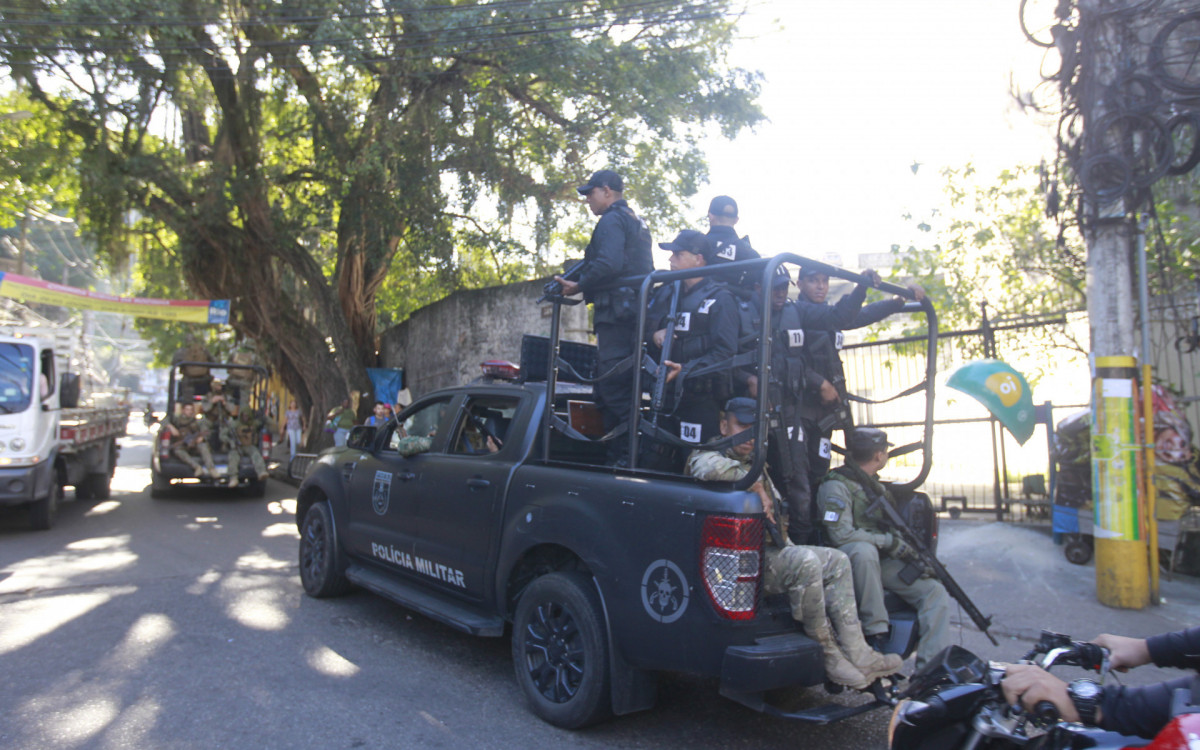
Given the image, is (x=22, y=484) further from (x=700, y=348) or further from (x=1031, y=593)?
(x=1031, y=593)

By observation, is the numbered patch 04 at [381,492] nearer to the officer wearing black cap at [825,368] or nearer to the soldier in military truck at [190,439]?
the officer wearing black cap at [825,368]

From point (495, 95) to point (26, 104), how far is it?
8111mm

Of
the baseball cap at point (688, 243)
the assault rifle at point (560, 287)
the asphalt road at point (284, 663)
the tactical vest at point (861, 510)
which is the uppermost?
the baseball cap at point (688, 243)

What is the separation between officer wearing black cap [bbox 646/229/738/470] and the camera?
407 cm

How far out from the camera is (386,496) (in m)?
5.48

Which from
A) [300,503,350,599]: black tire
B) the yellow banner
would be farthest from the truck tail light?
the yellow banner

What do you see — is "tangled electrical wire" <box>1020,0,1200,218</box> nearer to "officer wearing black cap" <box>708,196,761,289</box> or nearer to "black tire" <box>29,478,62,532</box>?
"officer wearing black cap" <box>708,196,761,289</box>

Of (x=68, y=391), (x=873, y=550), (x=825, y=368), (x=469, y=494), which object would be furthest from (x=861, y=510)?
(x=68, y=391)

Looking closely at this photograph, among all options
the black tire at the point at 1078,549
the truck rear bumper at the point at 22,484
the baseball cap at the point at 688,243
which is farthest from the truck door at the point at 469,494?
the truck rear bumper at the point at 22,484

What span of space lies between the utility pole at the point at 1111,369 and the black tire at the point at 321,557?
5823 millimetres

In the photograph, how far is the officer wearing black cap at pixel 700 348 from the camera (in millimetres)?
4074

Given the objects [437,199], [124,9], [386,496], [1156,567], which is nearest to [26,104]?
[124,9]

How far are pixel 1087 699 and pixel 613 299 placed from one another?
2989mm

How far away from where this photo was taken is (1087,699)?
215 cm
